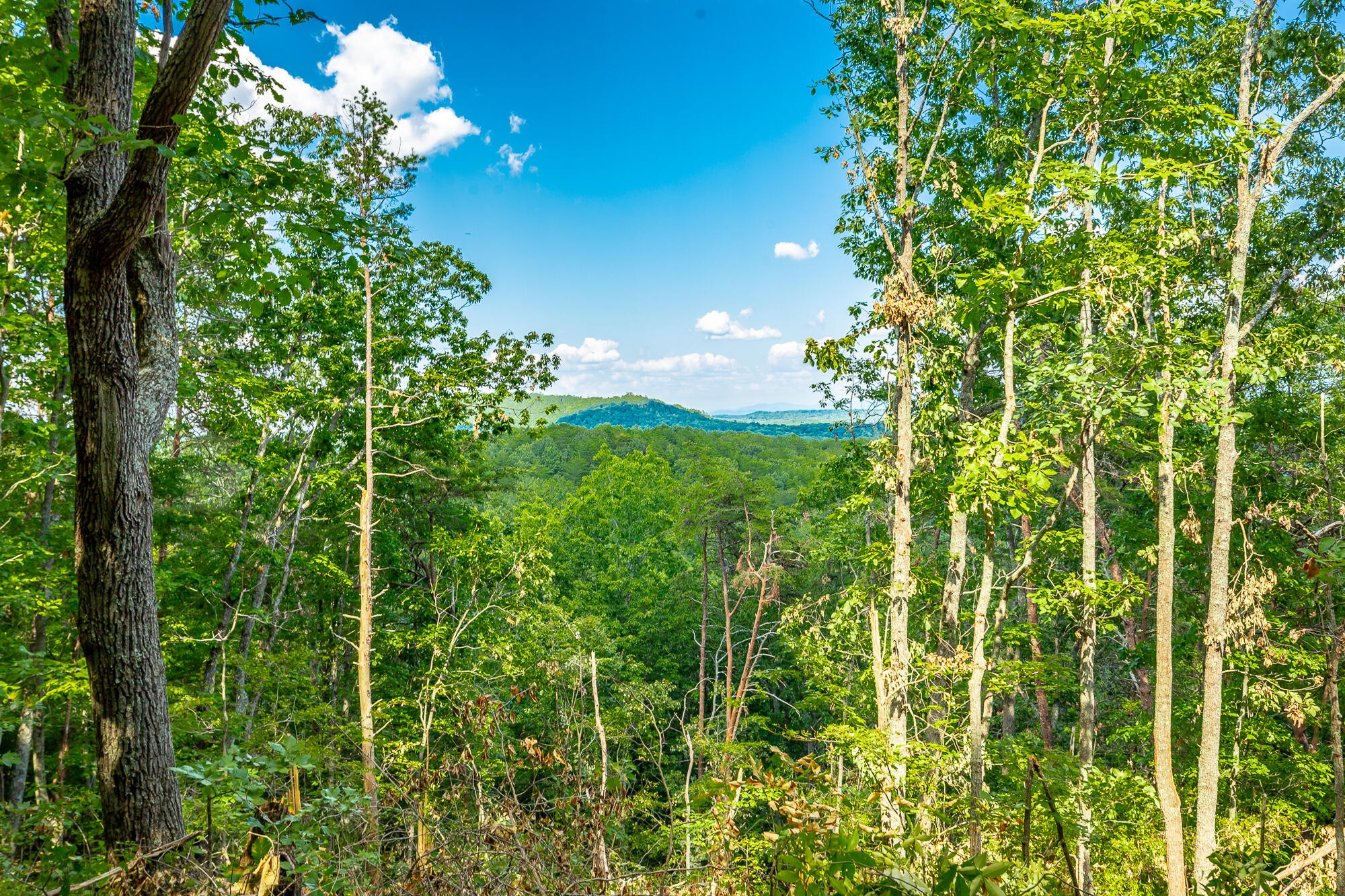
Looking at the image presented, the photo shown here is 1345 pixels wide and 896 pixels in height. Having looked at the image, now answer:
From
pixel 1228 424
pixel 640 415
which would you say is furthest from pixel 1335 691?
pixel 640 415

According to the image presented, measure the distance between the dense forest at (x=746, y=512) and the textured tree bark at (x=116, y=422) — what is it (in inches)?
0.6

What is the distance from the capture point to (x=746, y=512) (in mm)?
16484

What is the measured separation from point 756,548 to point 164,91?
16757 millimetres

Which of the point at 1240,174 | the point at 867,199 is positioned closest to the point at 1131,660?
the point at 1240,174

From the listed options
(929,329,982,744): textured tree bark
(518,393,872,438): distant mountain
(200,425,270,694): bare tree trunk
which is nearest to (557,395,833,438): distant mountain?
(518,393,872,438): distant mountain

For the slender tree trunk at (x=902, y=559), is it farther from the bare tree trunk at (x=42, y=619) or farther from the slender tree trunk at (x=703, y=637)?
the bare tree trunk at (x=42, y=619)

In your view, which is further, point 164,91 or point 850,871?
point 164,91

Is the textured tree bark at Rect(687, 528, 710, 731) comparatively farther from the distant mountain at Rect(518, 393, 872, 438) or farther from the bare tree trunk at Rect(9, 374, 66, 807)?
the distant mountain at Rect(518, 393, 872, 438)

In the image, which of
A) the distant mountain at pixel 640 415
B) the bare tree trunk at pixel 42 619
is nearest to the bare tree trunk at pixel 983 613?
the bare tree trunk at pixel 42 619

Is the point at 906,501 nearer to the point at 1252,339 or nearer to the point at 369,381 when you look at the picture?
the point at 1252,339

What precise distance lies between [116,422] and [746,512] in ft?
47.8

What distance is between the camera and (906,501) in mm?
6754

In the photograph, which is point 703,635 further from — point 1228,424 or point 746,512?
point 1228,424

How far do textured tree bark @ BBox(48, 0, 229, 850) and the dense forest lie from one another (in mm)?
15
